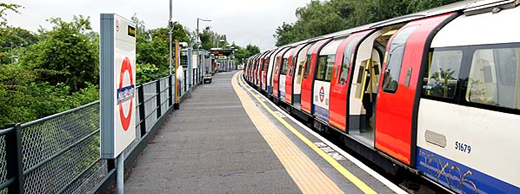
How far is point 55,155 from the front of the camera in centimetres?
457

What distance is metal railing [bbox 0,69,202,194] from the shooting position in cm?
357

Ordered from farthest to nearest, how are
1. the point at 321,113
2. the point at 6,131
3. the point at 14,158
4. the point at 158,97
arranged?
the point at 158,97 → the point at 321,113 → the point at 14,158 → the point at 6,131

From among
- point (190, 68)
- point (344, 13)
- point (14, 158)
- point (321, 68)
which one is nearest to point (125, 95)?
point (14, 158)

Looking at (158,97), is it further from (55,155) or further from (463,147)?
(463,147)

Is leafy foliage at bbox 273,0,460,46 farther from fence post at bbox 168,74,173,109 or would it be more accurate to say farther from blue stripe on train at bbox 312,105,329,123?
blue stripe on train at bbox 312,105,329,123

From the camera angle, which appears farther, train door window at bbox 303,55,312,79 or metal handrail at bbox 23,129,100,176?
train door window at bbox 303,55,312,79

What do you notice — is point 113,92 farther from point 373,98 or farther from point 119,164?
point 373,98

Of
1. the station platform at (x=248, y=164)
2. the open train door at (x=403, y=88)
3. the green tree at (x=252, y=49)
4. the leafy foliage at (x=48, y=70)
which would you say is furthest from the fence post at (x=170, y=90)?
the green tree at (x=252, y=49)

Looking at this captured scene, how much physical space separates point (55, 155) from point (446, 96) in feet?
13.8

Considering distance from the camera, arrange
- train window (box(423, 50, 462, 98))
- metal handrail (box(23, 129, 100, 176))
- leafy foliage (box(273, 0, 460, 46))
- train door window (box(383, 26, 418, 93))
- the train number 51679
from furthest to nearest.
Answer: leafy foliage (box(273, 0, 460, 46)), train door window (box(383, 26, 418, 93)), train window (box(423, 50, 462, 98)), the train number 51679, metal handrail (box(23, 129, 100, 176))

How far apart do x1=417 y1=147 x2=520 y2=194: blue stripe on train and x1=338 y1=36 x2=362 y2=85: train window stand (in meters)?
3.42

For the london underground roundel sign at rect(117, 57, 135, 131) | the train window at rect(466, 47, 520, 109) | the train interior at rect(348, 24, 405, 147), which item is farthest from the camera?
the train interior at rect(348, 24, 405, 147)

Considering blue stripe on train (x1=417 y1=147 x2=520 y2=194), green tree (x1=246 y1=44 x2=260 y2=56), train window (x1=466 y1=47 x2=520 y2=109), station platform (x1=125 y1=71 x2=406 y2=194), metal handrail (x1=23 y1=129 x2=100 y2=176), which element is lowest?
station platform (x1=125 y1=71 x2=406 y2=194)

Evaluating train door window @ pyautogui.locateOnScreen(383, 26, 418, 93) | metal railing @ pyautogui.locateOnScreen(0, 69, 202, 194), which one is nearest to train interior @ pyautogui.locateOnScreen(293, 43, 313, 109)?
train door window @ pyautogui.locateOnScreen(383, 26, 418, 93)
